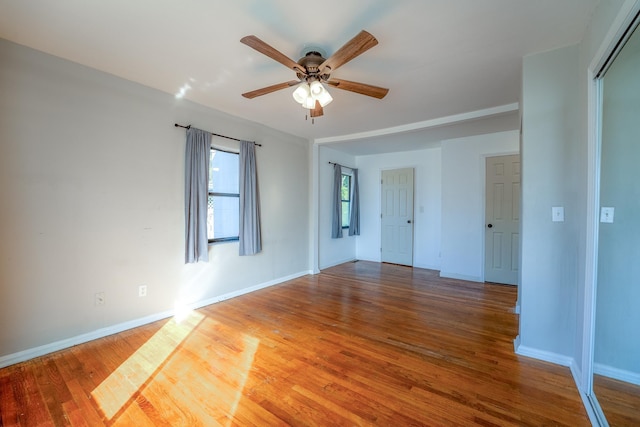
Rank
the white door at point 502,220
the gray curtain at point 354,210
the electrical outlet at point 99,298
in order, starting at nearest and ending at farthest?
the electrical outlet at point 99,298 < the white door at point 502,220 < the gray curtain at point 354,210

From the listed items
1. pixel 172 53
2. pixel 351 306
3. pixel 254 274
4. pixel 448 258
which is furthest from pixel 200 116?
pixel 448 258

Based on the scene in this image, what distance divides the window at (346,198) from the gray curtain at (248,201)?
2622 millimetres

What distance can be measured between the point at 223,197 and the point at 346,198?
323 cm

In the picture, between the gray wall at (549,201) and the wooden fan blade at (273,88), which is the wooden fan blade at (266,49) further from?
the gray wall at (549,201)

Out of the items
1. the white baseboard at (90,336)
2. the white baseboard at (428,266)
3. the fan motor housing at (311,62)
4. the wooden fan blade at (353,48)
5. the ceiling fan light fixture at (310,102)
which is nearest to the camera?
the wooden fan blade at (353,48)

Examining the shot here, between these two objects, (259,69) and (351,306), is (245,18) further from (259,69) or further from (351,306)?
(351,306)

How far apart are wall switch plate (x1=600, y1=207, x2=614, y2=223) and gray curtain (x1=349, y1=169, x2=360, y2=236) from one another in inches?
180

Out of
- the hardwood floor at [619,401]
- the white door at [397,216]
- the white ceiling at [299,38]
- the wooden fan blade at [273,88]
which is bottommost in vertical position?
the hardwood floor at [619,401]

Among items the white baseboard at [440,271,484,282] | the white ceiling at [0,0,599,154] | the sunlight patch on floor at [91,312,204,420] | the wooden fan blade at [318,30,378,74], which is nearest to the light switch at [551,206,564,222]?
the white ceiling at [0,0,599,154]

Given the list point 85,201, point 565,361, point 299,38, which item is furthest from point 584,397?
point 85,201

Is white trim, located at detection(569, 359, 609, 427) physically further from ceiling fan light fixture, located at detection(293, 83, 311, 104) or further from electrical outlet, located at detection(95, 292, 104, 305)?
electrical outlet, located at detection(95, 292, 104, 305)

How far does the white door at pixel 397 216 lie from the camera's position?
5715 millimetres

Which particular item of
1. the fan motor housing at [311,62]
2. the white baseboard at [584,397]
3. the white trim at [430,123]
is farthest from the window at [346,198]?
the white baseboard at [584,397]

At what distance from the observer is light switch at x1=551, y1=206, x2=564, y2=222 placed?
208 cm
